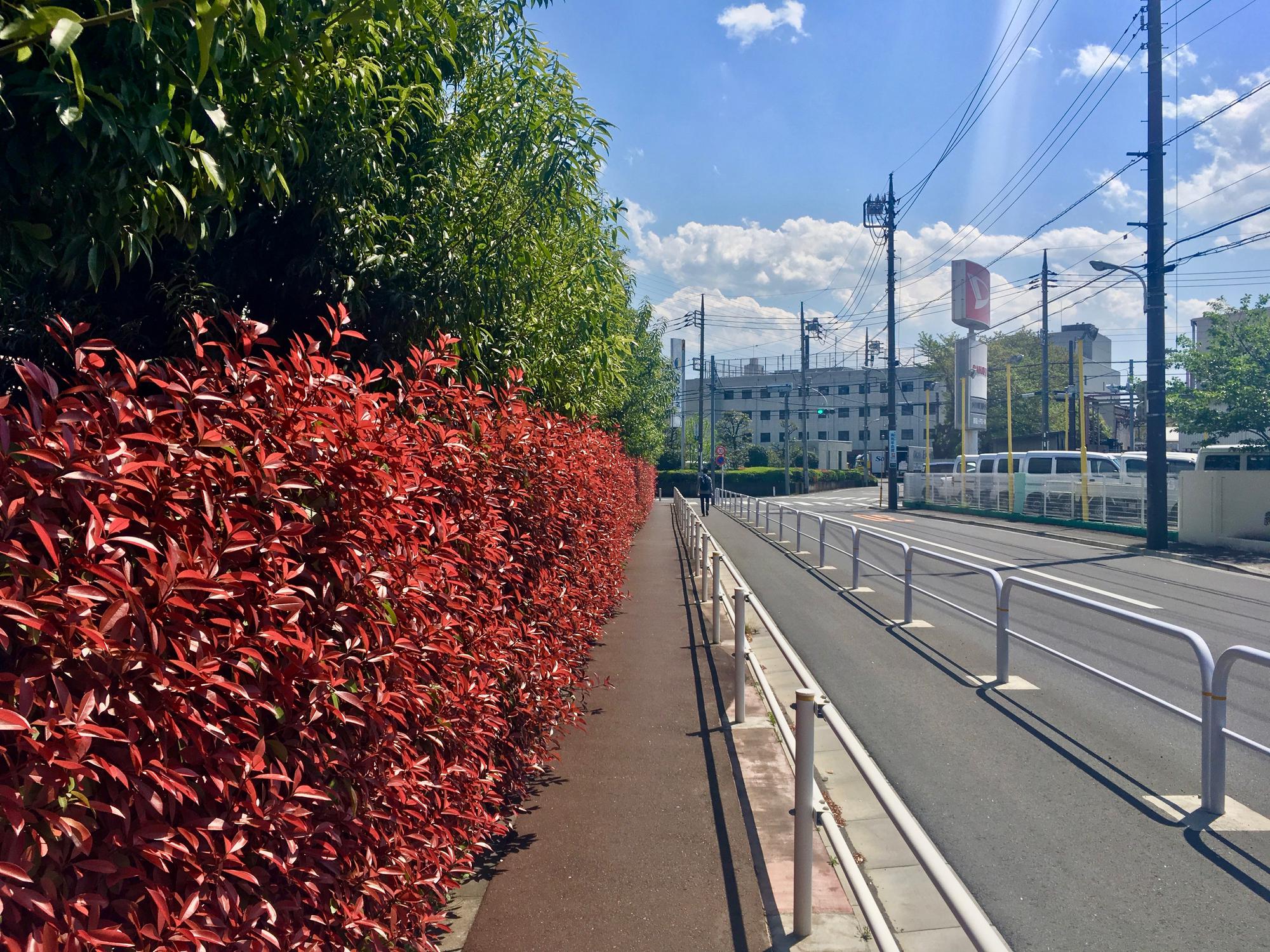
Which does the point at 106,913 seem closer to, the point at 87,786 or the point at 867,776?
the point at 87,786

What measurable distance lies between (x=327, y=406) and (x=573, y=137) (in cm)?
399

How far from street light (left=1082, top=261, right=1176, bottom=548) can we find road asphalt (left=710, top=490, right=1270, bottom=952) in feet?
21.5

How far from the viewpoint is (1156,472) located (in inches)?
757

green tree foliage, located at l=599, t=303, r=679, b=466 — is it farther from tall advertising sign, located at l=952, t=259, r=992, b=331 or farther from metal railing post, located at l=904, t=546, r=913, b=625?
tall advertising sign, located at l=952, t=259, r=992, b=331

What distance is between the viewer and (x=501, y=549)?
159 inches

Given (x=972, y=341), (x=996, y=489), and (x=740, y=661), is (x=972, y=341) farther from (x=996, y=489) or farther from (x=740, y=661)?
(x=740, y=661)

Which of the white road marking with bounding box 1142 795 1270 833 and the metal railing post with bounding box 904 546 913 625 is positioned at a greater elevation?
the metal railing post with bounding box 904 546 913 625

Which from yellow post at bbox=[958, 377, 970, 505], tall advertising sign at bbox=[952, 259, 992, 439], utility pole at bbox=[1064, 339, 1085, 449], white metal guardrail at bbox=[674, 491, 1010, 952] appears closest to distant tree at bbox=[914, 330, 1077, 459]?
utility pole at bbox=[1064, 339, 1085, 449]

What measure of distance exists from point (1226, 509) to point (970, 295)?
3302 cm

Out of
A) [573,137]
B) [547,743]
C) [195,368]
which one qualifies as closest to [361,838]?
[195,368]

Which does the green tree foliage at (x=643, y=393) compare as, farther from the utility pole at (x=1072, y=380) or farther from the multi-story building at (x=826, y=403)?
the multi-story building at (x=826, y=403)

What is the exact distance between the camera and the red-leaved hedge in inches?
62.5

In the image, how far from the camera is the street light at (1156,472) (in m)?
19.2

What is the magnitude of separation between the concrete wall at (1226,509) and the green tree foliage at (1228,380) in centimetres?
138
